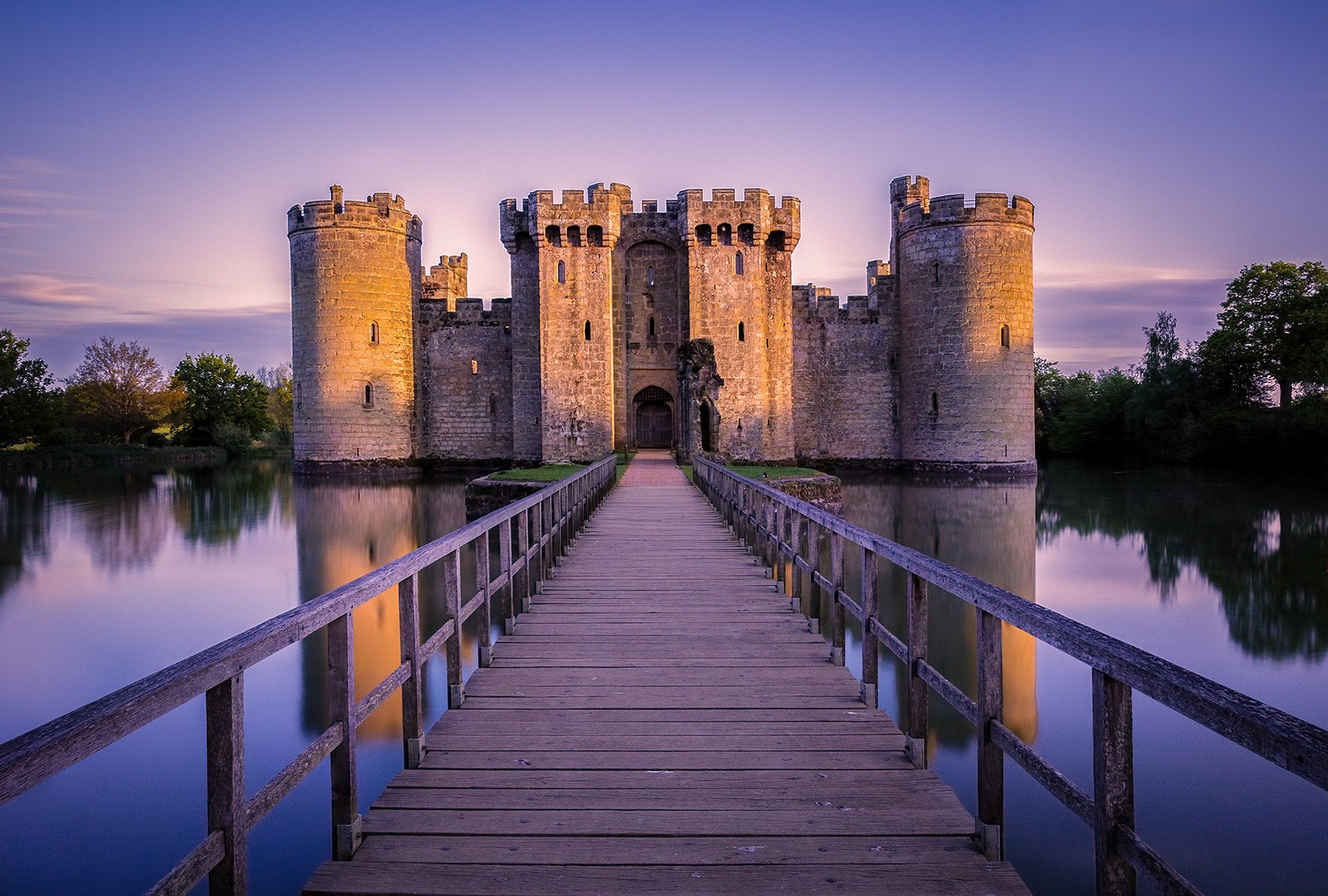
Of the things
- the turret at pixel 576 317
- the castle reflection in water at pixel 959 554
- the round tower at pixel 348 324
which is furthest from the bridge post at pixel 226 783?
the round tower at pixel 348 324

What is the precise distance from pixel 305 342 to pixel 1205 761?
1106 inches

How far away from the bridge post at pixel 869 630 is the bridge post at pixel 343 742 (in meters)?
2.34

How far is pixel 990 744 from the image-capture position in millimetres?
2773

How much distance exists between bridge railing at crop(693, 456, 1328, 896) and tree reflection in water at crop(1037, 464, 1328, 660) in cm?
754

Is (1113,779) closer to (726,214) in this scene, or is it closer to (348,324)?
(726,214)

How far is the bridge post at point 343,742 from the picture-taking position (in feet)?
9.11

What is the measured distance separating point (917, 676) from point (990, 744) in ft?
2.44

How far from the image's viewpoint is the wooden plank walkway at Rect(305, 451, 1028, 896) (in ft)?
8.59

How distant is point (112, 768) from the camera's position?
20.0ft

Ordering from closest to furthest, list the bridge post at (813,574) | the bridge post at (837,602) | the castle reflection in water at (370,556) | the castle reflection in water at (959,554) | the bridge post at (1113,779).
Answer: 1. the bridge post at (1113,779)
2. the bridge post at (837,602)
3. the bridge post at (813,574)
4. the castle reflection in water at (959,554)
5. the castle reflection in water at (370,556)

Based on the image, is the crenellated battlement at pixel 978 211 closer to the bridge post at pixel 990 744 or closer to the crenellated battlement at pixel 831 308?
the crenellated battlement at pixel 831 308

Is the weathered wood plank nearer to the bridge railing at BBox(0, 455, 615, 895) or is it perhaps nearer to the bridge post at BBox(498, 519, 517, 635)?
the bridge railing at BBox(0, 455, 615, 895)

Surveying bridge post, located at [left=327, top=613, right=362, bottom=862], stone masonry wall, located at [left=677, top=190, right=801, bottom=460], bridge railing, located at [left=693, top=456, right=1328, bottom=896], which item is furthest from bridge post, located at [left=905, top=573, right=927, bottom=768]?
stone masonry wall, located at [left=677, top=190, right=801, bottom=460]

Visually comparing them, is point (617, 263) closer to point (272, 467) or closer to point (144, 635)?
point (144, 635)
